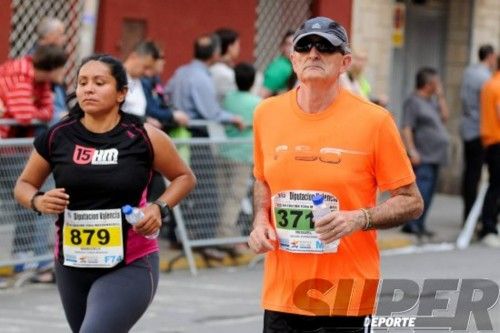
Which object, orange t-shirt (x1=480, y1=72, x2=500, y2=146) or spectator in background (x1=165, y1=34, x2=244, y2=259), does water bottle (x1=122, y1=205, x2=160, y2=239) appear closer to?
spectator in background (x1=165, y1=34, x2=244, y2=259)

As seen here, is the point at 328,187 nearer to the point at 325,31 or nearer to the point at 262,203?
the point at 262,203

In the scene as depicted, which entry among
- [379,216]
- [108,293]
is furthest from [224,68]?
[379,216]

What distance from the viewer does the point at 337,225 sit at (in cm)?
540

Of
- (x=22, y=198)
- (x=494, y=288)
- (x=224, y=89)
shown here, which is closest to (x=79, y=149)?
(x=22, y=198)

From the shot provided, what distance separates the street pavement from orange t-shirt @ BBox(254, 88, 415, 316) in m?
3.74

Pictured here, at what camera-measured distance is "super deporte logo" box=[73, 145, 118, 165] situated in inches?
253

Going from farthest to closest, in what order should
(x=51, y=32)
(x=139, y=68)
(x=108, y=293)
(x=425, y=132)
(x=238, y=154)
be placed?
(x=425, y=132) < (x=238, y=154) < (x=51, y=32) < (x=139, y=68) < (x=108, y=293)

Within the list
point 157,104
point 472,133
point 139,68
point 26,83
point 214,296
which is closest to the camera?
point 26,83

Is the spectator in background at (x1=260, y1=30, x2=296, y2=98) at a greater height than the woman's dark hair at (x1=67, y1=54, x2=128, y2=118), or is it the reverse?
the woman's dark hair at (x1=67, y1=54, x2=128, y2=118)

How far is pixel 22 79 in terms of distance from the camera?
1109 cm

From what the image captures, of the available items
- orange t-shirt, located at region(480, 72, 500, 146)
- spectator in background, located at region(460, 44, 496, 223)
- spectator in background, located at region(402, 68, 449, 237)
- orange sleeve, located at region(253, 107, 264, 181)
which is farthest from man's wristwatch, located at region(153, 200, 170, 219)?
spectator in background, located at region(460, 44, 496, 223)

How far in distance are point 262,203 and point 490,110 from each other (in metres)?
9.37

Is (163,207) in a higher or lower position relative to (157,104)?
higher

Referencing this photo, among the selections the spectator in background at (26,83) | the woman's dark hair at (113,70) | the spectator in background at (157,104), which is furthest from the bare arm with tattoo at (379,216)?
the spectator in background at (157,104)
